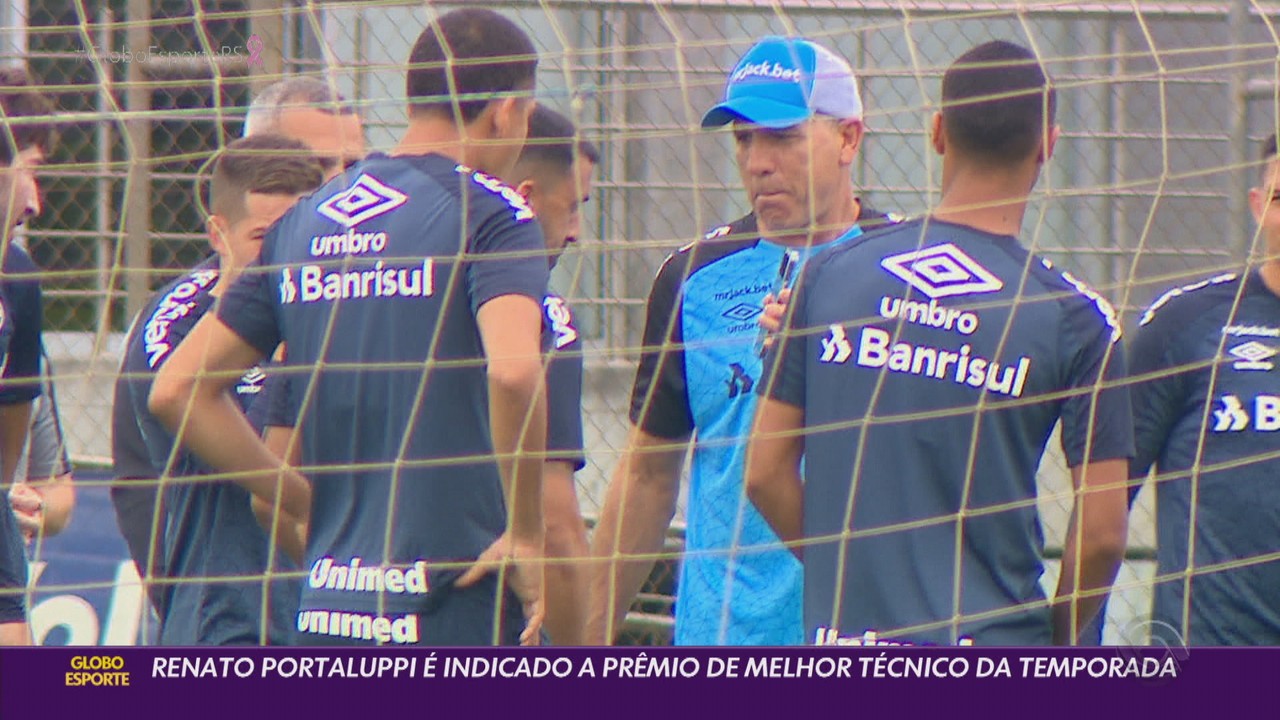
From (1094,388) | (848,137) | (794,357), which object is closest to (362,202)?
(794,357)

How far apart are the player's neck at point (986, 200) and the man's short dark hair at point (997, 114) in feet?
0.10

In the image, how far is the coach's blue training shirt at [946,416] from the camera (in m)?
2.91

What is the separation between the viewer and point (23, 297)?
13.0 ft

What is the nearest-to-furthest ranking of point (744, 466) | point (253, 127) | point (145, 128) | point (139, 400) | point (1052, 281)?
point (1052, 281)
point (744, 466)
point (139, 400)
point (253, 127)
point (145, 128)

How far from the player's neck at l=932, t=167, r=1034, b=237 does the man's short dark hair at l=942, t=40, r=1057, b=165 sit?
0.03 metres

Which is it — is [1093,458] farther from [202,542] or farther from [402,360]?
[202,542]

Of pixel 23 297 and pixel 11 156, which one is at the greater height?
pixel 11 156

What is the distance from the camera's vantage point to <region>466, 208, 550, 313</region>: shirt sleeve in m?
3.12

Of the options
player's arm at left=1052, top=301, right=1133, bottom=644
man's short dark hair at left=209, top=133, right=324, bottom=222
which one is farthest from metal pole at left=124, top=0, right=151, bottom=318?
player's arm at left=1052, top=301, right=1133, bottom=644

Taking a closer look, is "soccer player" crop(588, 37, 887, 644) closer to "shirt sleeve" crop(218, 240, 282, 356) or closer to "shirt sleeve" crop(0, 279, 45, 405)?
"shirt sleeve" crop(218, 240, 282, 356)

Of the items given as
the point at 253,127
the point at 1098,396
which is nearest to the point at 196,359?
the point at 253,127
